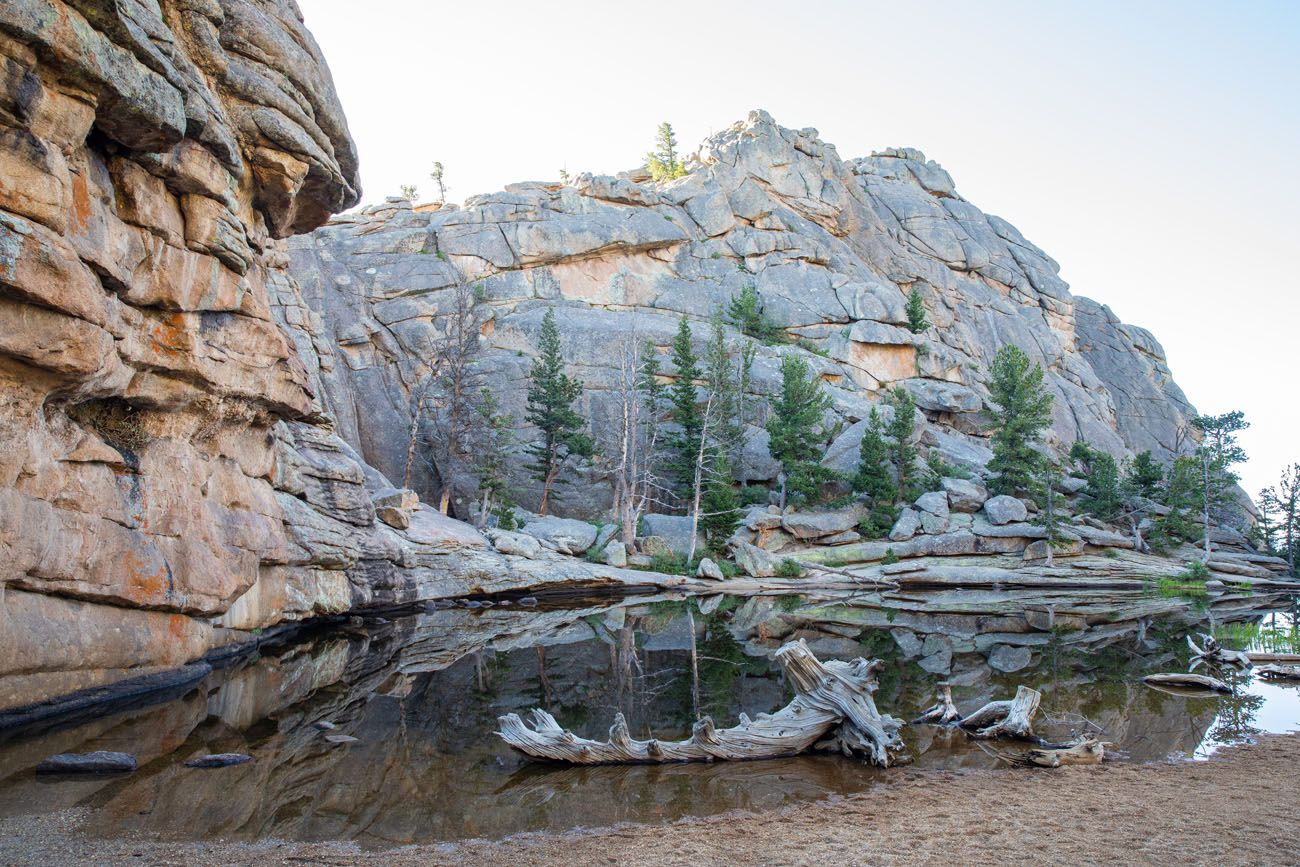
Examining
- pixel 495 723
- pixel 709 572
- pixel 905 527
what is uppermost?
pixel 905 527

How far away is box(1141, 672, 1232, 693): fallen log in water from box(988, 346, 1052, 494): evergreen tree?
26.8m

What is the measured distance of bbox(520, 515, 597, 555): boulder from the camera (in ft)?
115

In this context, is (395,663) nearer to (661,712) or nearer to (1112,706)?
(661,712)

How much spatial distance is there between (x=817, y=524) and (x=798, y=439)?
4906 millimetres

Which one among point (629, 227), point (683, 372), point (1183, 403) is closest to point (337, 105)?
point (683, 372)

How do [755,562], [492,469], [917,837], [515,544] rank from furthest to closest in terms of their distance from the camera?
1. [492,469]
2. [755,562]
3. [515,544]
4. [917,837]

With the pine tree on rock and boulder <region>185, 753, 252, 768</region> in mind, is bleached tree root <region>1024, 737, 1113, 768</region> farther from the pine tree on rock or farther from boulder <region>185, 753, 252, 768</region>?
the pine tree on rock

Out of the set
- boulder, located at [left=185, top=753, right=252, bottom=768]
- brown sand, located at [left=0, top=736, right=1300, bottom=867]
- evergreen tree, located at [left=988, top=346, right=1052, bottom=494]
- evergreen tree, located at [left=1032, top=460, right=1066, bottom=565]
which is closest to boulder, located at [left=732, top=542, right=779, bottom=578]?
evergreen tree, located at [left=1032, top=460, right=1066, bottom=565]

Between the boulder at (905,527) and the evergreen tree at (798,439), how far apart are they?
14.6 feet

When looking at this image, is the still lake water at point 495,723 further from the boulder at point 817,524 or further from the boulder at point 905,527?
the boulder at point 817,524

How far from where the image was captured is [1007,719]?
11.3 metres

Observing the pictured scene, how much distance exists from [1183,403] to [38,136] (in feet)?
280

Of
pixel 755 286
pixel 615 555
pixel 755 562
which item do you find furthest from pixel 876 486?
pixel 755 286

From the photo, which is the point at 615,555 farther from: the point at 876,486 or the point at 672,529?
the point at 876,486
